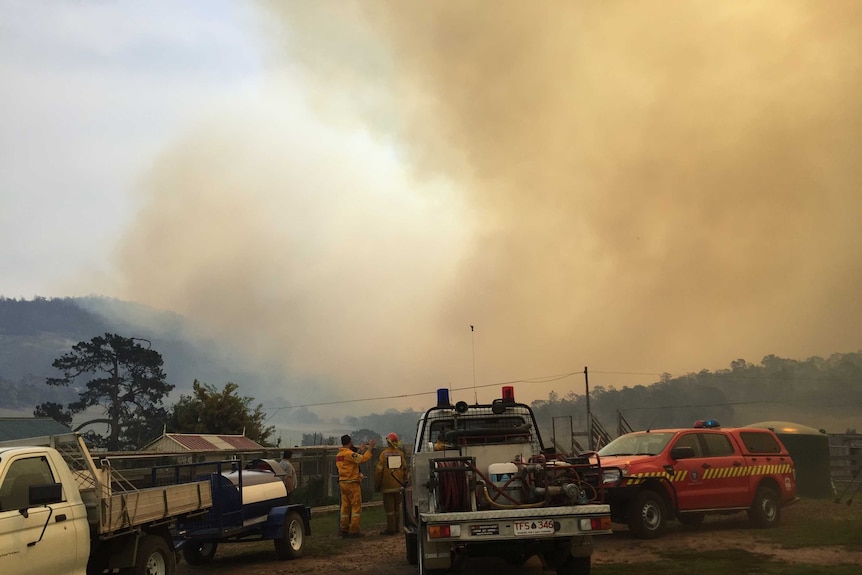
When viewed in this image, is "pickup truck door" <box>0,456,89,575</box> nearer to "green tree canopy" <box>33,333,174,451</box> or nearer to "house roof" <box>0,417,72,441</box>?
"house roof" <box>0,417,72,441</box>

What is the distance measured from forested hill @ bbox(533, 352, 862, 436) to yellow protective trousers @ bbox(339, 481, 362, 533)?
7182cm

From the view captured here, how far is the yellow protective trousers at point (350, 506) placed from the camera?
1419cm

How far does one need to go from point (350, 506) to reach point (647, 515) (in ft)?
18.1

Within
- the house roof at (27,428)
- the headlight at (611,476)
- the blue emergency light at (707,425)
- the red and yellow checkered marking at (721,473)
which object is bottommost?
the red and yellow checkered marking at (721,473)

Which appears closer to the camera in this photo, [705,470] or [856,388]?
[705,470]

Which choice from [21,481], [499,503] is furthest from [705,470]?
[21,481]

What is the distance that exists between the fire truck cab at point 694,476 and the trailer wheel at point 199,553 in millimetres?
6497

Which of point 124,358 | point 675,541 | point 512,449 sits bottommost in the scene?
point 675,541

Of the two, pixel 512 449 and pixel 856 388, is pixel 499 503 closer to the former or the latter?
pixel 512 449

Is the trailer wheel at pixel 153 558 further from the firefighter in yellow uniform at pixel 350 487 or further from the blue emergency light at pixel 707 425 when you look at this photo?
the blue emergency light at pixel 707 425

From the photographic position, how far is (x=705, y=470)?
1327cm

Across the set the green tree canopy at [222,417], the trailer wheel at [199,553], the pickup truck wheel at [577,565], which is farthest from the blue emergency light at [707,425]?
the green tree canopy at [222,417]

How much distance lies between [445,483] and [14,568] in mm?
4066

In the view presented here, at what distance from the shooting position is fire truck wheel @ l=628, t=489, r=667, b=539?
12.3 m
